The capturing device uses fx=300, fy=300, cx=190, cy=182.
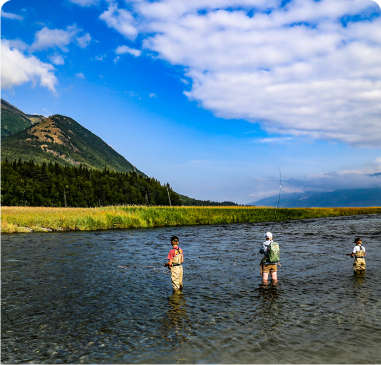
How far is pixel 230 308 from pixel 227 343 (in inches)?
100

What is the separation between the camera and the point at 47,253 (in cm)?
2034

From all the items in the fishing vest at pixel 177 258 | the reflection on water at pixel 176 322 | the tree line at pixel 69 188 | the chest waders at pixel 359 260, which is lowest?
the reflection on water at pixel 176 322

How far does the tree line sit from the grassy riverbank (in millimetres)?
58737

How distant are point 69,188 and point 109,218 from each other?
88.8 meters

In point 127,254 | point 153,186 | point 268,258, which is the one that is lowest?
point 127,254

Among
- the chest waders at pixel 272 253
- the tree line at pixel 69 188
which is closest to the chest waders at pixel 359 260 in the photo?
the chest waders at pixel 272 253

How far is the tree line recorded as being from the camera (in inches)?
4178

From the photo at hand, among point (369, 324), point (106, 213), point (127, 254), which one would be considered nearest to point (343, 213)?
point (106, 213)

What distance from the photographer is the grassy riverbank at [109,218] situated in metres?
34.7

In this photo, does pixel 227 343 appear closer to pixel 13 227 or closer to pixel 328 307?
pixel 328 307

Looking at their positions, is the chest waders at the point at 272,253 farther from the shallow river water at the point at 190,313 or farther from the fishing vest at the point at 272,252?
the shallow river water at the point at 190,313

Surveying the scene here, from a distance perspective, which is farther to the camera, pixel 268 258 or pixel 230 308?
pixel 268 258

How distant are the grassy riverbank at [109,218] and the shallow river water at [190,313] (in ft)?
58.7

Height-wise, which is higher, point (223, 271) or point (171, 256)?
point (171, 256)
